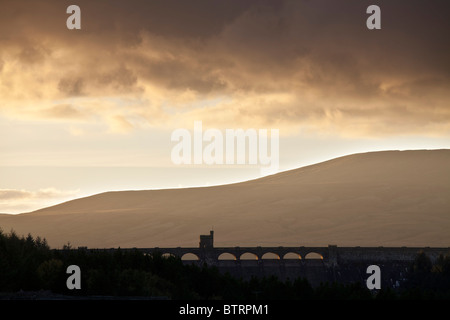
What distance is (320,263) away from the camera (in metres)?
151

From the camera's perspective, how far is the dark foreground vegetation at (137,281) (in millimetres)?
71688

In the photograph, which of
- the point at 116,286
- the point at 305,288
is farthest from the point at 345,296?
the point at 116,286

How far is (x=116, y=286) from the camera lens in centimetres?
7181

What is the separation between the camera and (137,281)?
73312 mm

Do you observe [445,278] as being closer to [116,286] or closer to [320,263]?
[320,263]

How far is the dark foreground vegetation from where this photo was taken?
7169 cm

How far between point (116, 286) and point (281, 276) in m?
79.6
